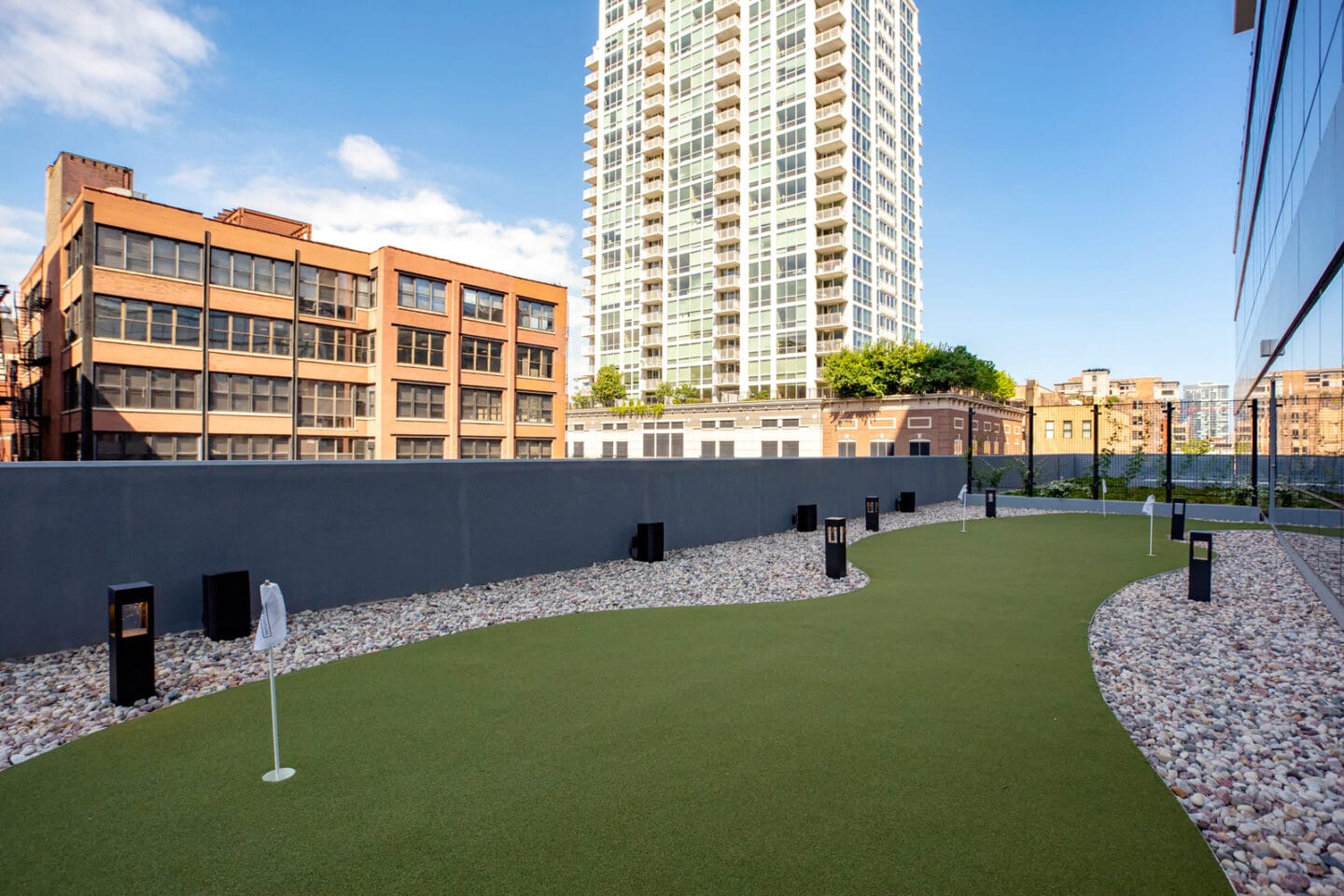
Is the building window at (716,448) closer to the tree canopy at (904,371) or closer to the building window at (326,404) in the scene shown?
the tree canopy at (904,371)

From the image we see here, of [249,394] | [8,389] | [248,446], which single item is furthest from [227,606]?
[8,389]

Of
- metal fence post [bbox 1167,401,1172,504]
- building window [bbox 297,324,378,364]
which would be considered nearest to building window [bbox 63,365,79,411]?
building window [bbox 297,324,378,364]

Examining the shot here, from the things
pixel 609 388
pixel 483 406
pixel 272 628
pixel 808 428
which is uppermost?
pixel 609 388

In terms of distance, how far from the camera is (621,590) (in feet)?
37.0

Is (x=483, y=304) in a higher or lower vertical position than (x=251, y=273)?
higher

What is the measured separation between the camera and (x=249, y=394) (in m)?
38.1

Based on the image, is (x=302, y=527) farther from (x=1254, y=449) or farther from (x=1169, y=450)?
(x=1254, y=449)

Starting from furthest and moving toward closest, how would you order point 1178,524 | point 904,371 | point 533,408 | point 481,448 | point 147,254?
point 904,371 → point 533,408 → point 481,448 → point 147,254 → point 1178,524

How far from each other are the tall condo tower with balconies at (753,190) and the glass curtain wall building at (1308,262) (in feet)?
152

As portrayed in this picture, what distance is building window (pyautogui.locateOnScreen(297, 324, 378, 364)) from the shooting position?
40781 mm

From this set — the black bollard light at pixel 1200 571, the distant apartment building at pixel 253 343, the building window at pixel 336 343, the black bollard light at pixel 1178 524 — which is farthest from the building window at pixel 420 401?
the black bollard light at pixel 1200 571

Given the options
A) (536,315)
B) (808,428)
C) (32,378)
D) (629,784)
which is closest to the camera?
(629,784)

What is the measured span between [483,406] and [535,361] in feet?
18.7

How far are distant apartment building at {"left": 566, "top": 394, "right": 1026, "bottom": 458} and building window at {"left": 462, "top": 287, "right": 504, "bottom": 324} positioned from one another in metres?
14.4
